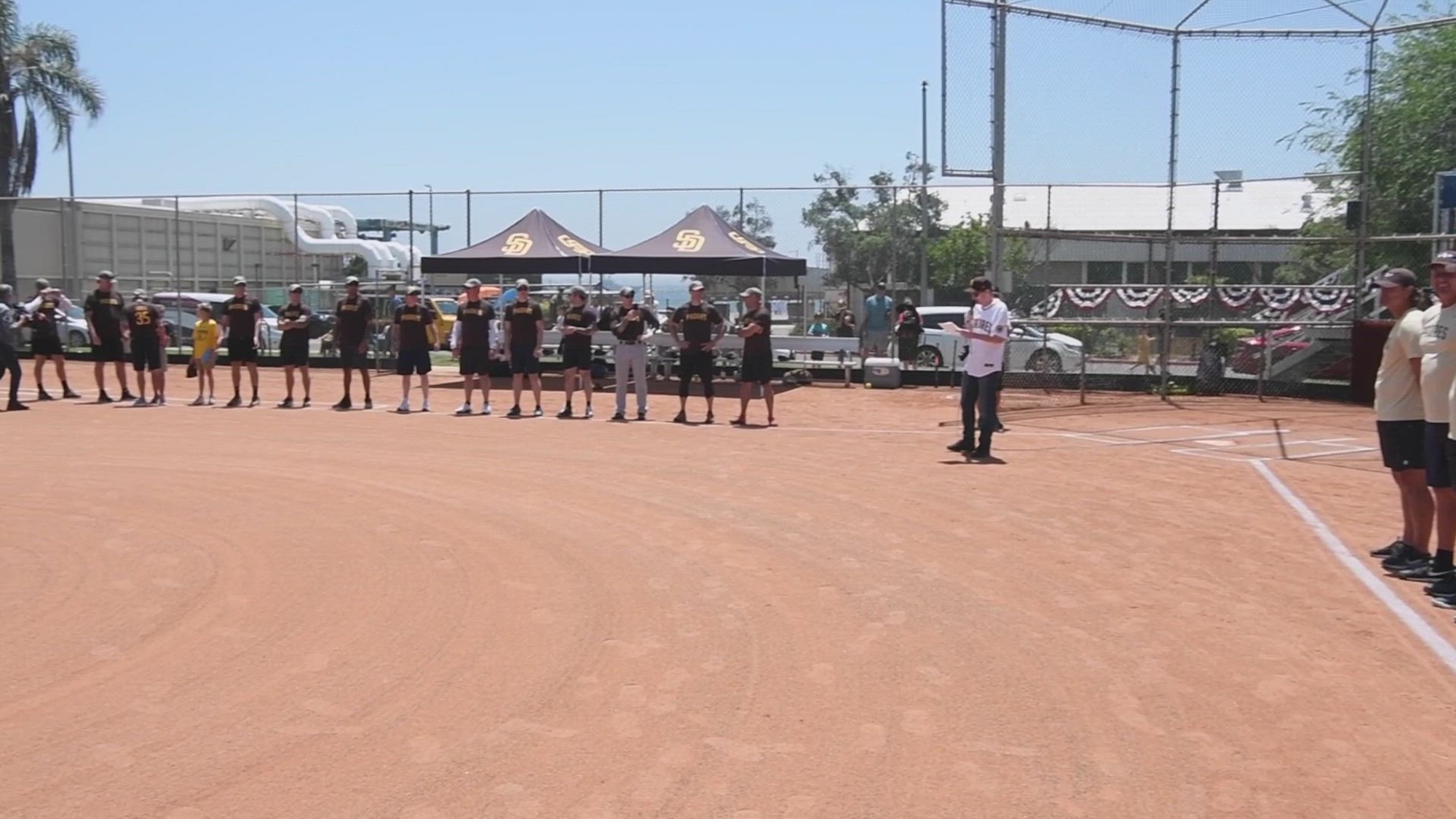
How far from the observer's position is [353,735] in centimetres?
519

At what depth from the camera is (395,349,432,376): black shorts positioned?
730 inches

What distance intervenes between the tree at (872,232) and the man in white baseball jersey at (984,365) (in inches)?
417

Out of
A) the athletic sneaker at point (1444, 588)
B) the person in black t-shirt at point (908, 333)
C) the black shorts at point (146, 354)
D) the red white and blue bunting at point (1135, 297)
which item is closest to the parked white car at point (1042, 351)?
the red white and blue bunting at point (1135, 297)

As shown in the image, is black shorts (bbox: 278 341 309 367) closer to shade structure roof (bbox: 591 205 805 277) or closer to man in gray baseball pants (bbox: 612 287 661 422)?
man in gray baseball pants (bbox: 612 287 661 422)

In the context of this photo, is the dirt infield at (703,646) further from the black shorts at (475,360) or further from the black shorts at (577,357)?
the black shorts at (475,360)

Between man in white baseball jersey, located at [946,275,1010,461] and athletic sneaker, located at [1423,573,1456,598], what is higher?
man in white baseball jersey, located at [946,275,1010,461]

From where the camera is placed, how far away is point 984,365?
13.6 metres

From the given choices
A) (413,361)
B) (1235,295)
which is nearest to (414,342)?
(413,361)

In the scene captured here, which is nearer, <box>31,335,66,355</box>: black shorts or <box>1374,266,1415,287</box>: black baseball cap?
<box>1374,266,1415,287</box>: black baseball cap

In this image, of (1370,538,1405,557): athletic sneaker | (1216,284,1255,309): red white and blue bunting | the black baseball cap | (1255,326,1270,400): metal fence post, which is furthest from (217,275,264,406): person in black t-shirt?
the black baseball cap

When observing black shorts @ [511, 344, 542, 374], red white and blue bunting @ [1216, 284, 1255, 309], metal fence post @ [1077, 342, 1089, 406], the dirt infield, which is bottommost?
the dirt infield

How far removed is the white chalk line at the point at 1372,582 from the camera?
6707 millimetres

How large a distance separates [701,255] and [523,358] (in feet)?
17.5

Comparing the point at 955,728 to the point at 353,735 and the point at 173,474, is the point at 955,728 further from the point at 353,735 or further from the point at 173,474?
the point at 173,474
